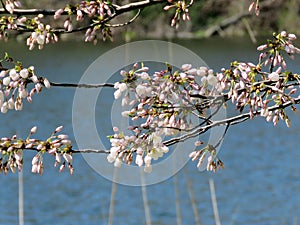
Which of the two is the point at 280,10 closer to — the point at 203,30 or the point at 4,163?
the point at 203,30

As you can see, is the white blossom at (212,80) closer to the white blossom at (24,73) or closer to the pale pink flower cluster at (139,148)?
the pale pink flower cluster at (139,148)

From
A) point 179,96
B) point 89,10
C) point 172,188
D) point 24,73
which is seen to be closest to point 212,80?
point 179,96

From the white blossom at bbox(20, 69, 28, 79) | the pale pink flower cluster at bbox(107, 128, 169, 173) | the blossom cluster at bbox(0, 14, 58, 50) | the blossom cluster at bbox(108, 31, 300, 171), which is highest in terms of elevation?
the blossom cluster at bbox(0, 14, 58, 50)

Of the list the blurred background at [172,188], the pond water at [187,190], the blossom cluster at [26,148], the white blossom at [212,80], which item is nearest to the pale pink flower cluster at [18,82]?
the blossom cluster at [26,148]

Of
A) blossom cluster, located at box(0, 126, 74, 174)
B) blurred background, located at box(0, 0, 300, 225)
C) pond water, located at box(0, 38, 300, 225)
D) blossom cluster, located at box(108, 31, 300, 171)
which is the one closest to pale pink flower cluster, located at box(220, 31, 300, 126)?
blossom cluster, located at box(108, 31, 300, 171)

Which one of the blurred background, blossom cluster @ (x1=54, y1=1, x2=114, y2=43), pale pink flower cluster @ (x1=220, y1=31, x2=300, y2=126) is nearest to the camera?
pale pink flower cluster @ (x1=220, y1=31, x2=300, y2=126)

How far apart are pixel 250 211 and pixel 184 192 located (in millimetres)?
1212

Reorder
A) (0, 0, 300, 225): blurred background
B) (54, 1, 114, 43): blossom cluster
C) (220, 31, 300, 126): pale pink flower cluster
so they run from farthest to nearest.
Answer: (0, 0, 300, 225): blurred background < (54, 1, 114, 43): blossom cluster < (220, 31, 300, 126): pale pink flower cluster

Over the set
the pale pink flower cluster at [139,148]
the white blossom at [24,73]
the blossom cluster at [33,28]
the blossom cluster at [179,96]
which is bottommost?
the pale pink flower cluster at [139,148]

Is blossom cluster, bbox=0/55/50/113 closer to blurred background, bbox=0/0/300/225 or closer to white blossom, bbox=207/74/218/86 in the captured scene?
white blossom, bbox=207/74/218/86

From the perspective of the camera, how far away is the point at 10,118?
1689cm

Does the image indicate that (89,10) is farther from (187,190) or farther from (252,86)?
(187,190)

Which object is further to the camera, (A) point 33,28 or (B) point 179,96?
(A) point 33,28

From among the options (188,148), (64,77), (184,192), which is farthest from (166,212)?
(64,77)
